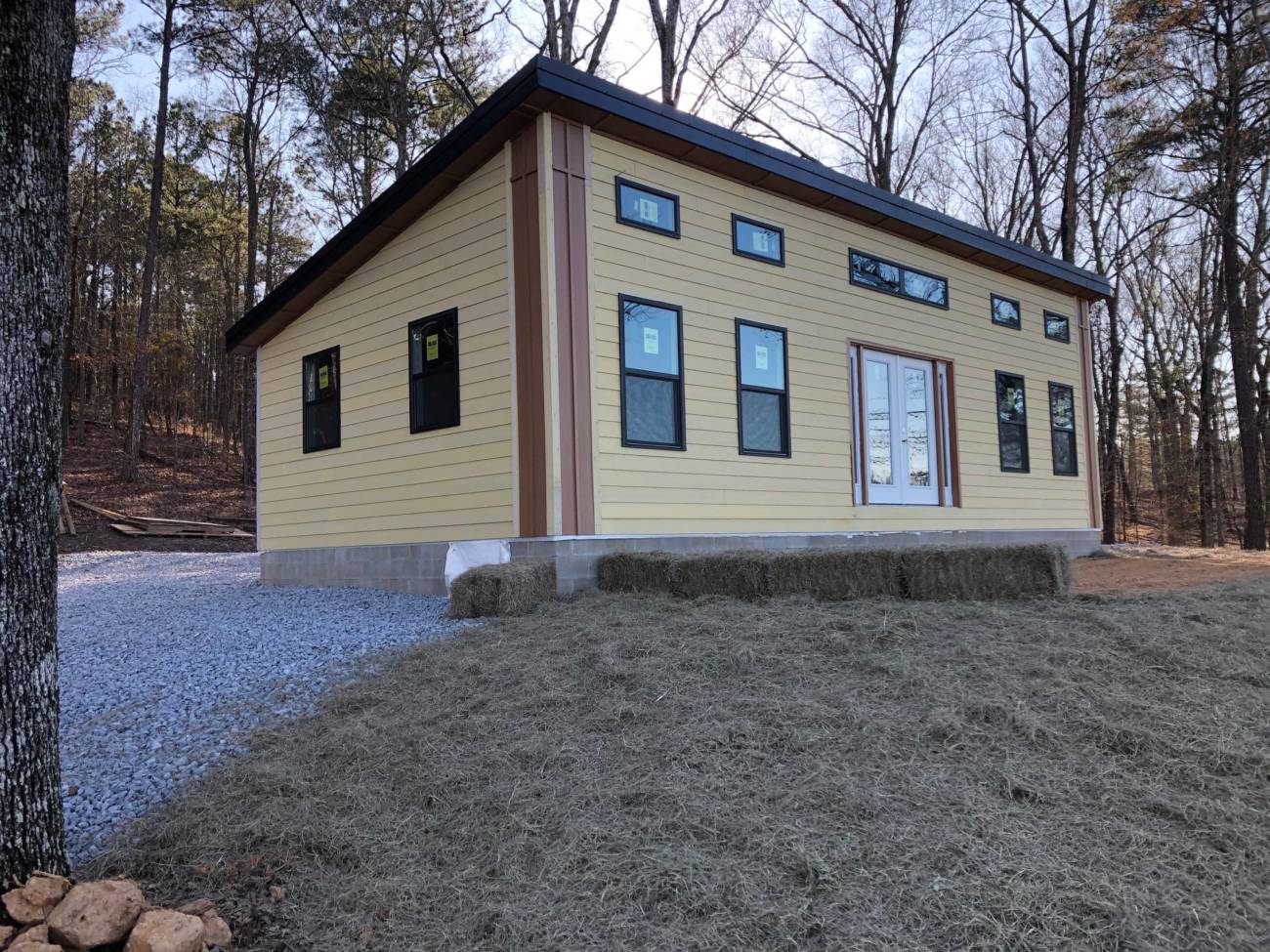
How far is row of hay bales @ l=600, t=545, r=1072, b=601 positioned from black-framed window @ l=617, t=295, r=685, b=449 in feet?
4.64

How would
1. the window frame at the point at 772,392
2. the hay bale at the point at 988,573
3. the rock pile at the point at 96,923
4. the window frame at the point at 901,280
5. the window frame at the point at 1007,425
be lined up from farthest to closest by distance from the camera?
the window frame at the point at 1007,425
the window frame at the point at 901,280
the window frame at the point at 772,392
the hay bale at the point at 988,573
the rock pile at the point at 96,923

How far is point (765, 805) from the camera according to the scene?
2678mm

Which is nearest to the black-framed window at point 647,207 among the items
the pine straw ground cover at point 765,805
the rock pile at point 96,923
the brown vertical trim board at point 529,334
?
the brown vertical trim board at point 529,334

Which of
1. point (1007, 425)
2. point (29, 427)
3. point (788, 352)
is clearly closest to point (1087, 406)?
point (1007, 425)

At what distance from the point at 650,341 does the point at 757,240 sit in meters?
1.76

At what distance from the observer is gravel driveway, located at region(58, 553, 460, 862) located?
3.25 metres

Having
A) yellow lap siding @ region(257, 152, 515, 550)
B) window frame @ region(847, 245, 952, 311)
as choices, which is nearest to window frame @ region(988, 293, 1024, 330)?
window frame @ region(847, 245, 952, 311)

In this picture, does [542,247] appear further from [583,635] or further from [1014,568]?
[1014,568]

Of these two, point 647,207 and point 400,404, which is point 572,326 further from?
point 400,404

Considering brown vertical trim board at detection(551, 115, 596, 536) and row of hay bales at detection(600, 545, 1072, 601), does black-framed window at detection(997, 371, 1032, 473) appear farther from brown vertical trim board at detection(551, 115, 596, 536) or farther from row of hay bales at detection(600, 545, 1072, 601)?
brown vertical trim board at detection(551, 115, 596, 536)

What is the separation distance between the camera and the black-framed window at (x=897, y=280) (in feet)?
28.5

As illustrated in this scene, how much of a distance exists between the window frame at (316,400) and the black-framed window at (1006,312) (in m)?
7.61

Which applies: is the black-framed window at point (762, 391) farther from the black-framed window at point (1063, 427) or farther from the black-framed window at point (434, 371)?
the black-framed window at point (1063, 427)

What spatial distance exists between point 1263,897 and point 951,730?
1.01 metres
